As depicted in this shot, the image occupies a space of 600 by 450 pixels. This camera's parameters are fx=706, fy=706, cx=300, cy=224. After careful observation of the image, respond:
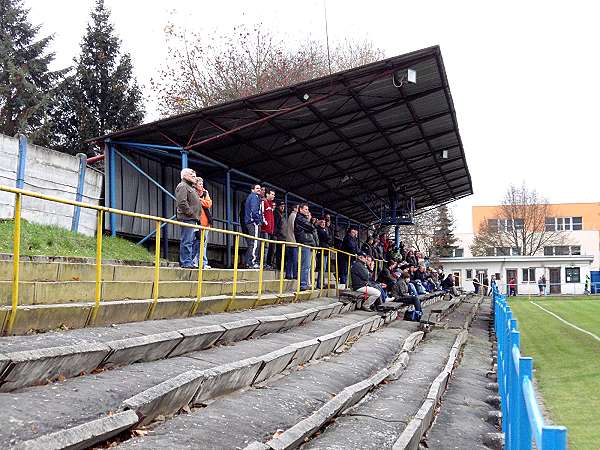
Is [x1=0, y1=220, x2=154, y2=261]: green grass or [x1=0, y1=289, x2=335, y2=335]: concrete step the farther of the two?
[x1=0, y1=220, x2=154, y2=261]: green grass

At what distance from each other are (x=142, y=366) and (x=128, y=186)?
1161cm

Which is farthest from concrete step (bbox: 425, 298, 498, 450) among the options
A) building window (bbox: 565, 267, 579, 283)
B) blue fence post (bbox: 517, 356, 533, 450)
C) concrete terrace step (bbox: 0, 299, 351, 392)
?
building window (bbox: 565, 267, 579, 283)

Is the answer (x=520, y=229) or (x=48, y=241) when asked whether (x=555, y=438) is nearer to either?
(x=48, y=241)

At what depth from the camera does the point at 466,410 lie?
806 cm

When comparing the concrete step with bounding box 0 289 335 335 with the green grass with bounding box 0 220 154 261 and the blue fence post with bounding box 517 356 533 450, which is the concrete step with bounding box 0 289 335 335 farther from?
the blue fence post with bounding box 517 356 533 450

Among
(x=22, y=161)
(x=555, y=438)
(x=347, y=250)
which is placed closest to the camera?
Answer: (x=555, y=438)

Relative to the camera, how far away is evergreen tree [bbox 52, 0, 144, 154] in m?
34.2

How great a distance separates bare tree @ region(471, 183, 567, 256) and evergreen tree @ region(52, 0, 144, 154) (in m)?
49.8

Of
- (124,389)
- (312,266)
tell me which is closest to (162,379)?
(124,389)

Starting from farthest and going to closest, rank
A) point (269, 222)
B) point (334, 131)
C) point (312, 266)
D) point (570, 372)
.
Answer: point (334, 131) < point (312, 266) < point (269, 222) < point (570, 372)

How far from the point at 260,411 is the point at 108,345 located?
1317mm

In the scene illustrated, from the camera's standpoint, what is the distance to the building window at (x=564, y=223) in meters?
81.4

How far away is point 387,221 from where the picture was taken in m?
32.7

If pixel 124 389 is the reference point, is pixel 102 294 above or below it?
above
